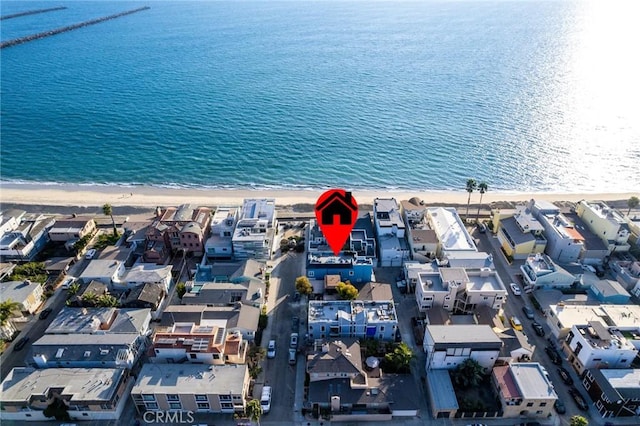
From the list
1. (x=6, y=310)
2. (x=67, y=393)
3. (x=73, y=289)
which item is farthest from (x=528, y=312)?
(x=6, y=310)

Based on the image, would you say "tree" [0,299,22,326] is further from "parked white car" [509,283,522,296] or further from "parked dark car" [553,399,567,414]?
"parked white car" [509,283,522,296]

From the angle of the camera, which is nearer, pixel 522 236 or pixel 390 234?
pixel 522 236

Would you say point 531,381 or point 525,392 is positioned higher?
point 531,381

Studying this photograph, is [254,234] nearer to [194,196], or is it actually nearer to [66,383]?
[66,383]

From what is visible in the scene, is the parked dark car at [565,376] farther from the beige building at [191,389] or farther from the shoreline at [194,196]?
the shoreline at [194,196]

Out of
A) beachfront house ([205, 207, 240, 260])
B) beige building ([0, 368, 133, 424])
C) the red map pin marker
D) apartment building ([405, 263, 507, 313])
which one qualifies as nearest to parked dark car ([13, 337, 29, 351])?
beige building ([0, 368, 133, 424])

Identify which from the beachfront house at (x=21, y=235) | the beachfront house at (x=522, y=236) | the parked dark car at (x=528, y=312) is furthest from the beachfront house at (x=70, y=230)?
the beachfront house at (x=522, y=236)
